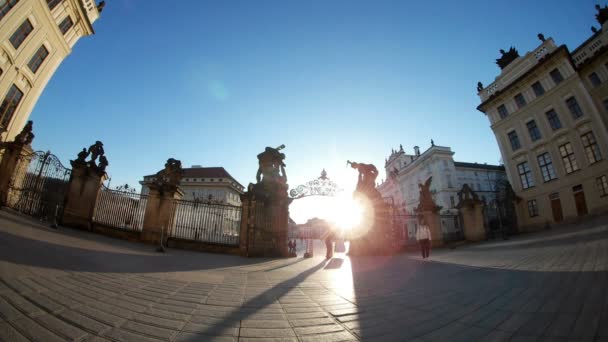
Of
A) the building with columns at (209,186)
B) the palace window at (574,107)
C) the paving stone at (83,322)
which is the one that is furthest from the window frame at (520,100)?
the building with columns at (209,186)

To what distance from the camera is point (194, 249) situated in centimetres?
1041

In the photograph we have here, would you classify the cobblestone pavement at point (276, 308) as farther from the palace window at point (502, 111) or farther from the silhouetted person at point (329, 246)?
the palace window at point (502, 111)

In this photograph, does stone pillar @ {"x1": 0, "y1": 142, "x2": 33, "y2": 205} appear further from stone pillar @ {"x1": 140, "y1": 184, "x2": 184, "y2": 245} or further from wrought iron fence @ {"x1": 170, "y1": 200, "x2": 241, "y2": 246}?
wrought iron fence @ {"x1": 170, "y1": 200, "x2": 241, "y2": 246}

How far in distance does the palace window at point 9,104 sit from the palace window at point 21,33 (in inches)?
129

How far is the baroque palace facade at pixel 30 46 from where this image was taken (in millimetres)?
16062

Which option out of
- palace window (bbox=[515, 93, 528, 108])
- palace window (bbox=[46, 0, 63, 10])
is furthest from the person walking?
palace window (bbox=[46, 0, 63, 10])

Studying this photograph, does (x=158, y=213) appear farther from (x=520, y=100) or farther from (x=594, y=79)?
→ (x=594, y=79)

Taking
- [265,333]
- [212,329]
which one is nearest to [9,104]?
[212,329]

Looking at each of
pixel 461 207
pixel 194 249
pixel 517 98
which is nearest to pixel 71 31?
pixel 194 249

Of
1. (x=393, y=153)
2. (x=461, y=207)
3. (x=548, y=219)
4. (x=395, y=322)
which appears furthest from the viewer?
(x=393, y=153)

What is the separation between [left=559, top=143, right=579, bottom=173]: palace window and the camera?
2023 centimetres

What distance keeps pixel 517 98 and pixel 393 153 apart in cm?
3154

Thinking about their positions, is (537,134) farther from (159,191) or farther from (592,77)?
(159,191)

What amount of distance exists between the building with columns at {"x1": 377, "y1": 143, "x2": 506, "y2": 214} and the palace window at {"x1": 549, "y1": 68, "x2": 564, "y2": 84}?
1905 cm
